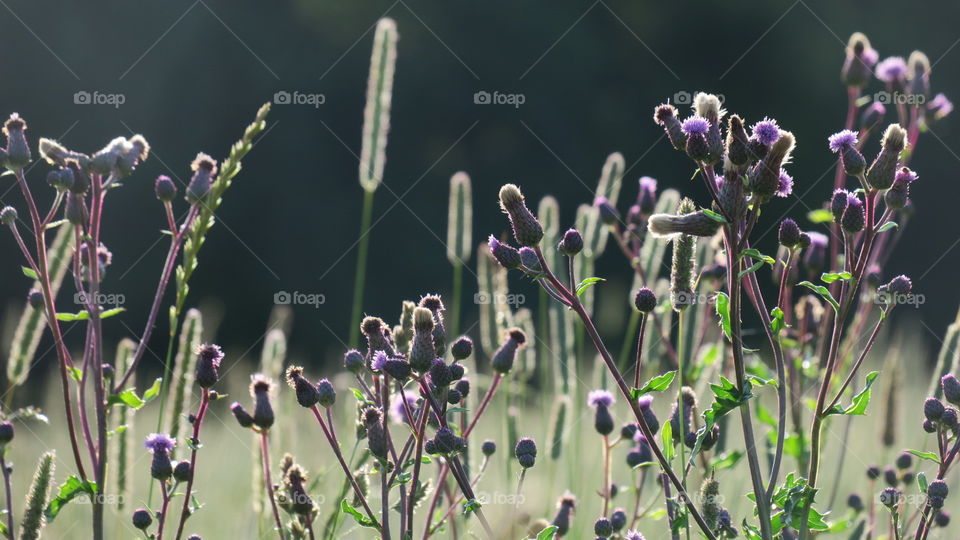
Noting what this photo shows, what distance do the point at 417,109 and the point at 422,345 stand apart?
17.2 meters

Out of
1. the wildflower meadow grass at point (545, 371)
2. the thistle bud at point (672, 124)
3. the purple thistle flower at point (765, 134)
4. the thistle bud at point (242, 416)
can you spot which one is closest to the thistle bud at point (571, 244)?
the wildflower meadow grass at point (545, 371)

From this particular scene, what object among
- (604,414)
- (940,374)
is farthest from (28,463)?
(940,374)

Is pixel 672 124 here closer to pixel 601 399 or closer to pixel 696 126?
pixel 696 126

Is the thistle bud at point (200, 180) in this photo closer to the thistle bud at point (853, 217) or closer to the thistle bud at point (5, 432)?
the thistle bud at point (5, 432)

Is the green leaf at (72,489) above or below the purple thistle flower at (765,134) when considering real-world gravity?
below

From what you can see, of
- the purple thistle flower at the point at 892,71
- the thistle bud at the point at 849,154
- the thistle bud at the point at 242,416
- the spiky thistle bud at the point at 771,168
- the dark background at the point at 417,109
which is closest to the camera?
the spiky thistle bud at the point at 771,168

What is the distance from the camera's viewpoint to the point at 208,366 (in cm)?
210

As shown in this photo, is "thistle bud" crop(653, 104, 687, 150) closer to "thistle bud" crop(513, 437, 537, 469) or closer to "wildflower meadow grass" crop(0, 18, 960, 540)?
"wildflower meadow grass" crop(0, 18, 960, 540)

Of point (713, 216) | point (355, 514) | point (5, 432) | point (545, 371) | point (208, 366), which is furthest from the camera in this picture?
point (545, 371)

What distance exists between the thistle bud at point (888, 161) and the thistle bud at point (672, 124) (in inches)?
15.5

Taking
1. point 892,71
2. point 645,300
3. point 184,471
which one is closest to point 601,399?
point 645,300

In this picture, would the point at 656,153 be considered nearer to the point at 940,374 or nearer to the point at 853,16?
the point at 853,16

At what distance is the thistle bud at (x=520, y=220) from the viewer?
1.94m

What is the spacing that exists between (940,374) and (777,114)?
53.6 ft
